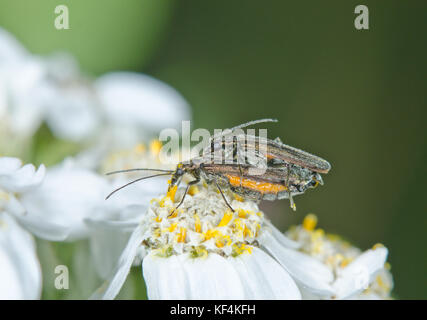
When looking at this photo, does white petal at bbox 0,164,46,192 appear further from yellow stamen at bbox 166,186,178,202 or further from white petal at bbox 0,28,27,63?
white petal at bbox 0,28,27,63

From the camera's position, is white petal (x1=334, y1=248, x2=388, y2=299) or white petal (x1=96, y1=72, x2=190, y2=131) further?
white petal (x1=96, y1=72, x2=190, y2=131)

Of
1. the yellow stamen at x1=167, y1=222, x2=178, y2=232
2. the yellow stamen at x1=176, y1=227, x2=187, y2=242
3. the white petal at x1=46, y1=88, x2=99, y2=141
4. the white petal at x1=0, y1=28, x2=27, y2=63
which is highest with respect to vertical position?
the white petal at x1=0, y1=28, x2=27, y2=63

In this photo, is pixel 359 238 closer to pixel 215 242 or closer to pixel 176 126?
pixel 176 126

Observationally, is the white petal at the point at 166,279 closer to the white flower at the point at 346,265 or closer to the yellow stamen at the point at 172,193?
the yellow stamen at the point at 172,193

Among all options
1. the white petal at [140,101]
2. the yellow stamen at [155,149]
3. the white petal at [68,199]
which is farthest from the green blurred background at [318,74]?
the white petal at [68,199]

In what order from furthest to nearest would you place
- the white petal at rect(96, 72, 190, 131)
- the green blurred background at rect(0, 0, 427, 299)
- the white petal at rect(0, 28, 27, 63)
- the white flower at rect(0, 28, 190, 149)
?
the green blurred background at rect(0, 0, 427, 299) < the white petal at rect(96, 72, 190, 131) < the white petal at rect(0, 28, 27, 63) < the white flower at rect(0, 28, 190, 149)

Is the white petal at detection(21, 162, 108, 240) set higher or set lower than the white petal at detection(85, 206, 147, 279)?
higher

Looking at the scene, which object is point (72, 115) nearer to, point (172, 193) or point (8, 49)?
point (8, 49)

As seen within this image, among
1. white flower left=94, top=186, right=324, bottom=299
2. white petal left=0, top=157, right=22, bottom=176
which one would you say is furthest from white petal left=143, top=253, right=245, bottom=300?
white petal left=0, top=157, right=22, bottom=176
